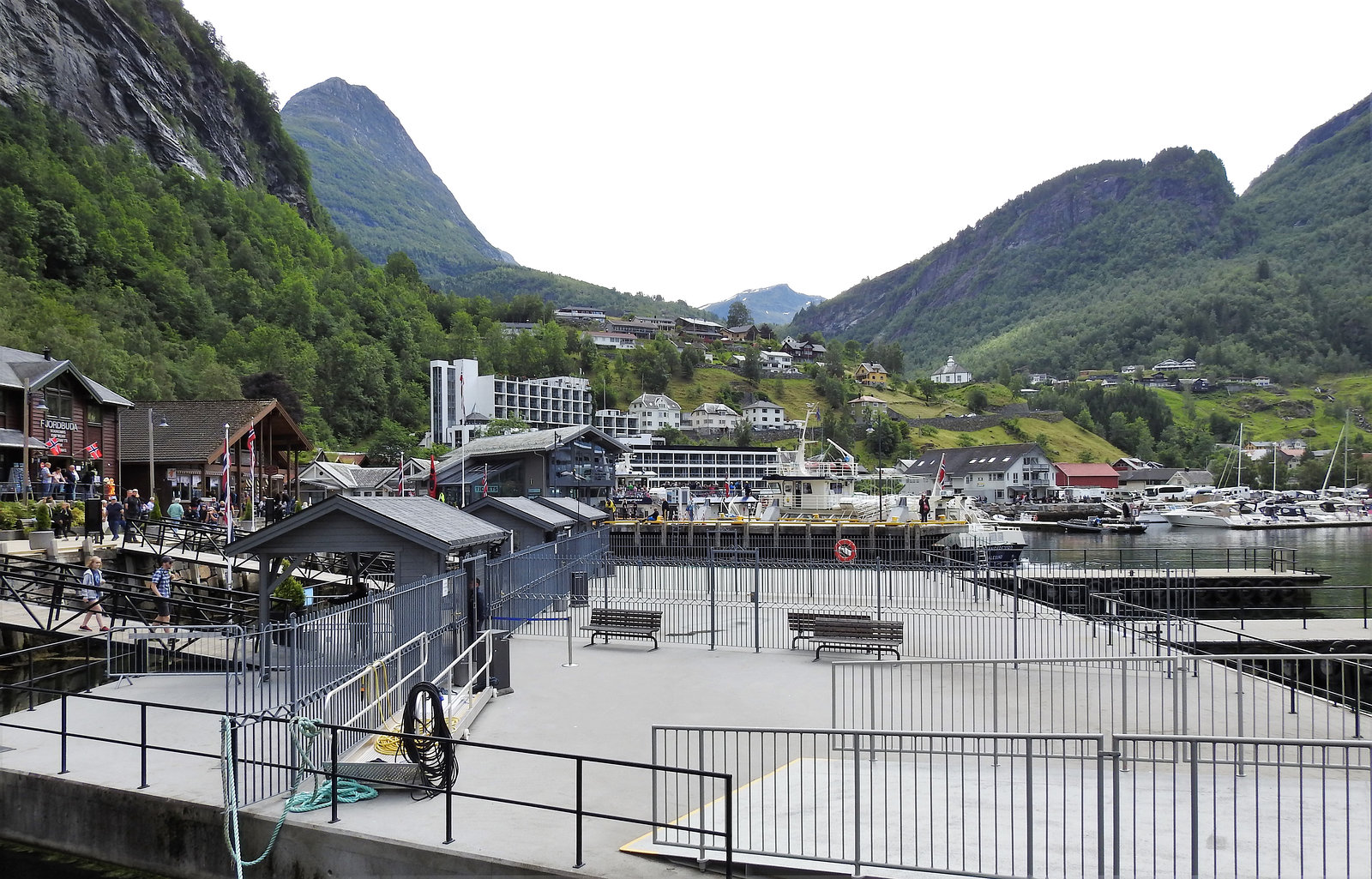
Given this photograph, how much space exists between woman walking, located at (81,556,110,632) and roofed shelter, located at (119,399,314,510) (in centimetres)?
2031

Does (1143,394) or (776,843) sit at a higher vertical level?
(1143,394)

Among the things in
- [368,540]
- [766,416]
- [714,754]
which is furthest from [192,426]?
[766,416]

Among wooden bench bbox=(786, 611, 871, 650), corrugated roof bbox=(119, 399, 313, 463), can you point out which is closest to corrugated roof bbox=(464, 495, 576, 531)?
wooden bench bbox=(786, 611, 871, 650)

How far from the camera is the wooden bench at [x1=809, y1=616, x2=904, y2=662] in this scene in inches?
705

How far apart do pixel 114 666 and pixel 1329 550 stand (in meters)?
73.8

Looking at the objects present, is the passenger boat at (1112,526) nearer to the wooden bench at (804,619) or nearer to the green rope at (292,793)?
the wooden bench at (804,619)

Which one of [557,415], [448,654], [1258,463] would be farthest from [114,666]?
[1258,463]

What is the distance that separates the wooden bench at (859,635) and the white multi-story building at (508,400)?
10067cm

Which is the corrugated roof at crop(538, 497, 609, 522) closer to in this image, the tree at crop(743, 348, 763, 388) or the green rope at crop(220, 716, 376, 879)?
the green rope at crop(220, 716, 376, 879)

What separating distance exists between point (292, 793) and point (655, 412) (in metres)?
145

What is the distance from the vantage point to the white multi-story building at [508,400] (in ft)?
434

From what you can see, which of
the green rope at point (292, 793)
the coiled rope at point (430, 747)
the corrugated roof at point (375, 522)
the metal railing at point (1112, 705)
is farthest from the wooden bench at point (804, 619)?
the green rope at point (292, 793)

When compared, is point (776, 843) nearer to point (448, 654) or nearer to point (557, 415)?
point (448, 654)

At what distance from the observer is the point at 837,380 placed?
594 feet
